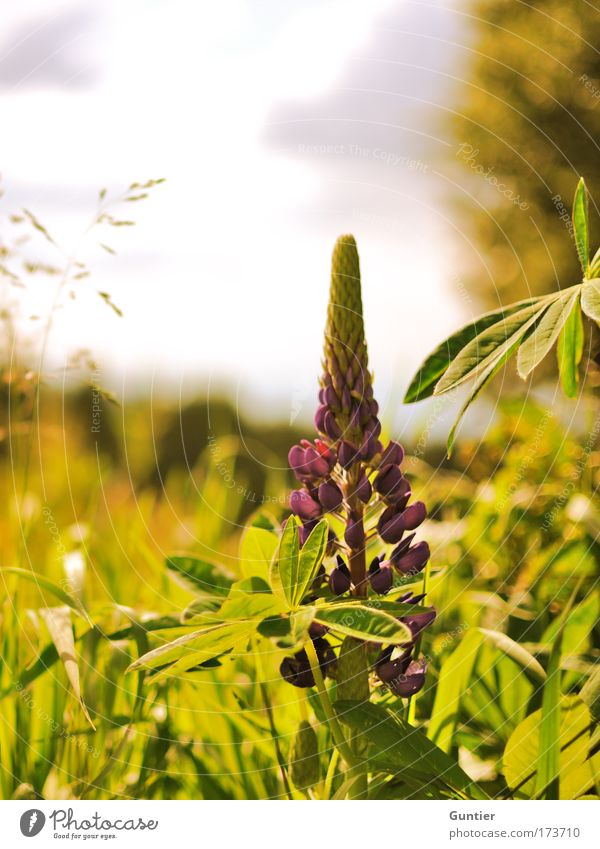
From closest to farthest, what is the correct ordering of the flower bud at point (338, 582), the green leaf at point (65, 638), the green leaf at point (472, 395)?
the green leaf at point (472, 395)
the flower bud at point (338, 582)
the green leaf at point (65, 638)

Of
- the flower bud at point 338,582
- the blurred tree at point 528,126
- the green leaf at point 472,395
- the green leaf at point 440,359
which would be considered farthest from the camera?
the blurred tree at point 528,126

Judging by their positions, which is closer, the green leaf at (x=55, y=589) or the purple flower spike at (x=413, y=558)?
the purple flower spike at (x=413, y=558)

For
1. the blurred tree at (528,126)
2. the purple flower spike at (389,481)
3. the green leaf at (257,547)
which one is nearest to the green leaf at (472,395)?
the purple flower spike at (389,481)

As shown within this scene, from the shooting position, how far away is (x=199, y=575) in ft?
4.71

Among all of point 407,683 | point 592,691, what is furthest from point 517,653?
point 407,683

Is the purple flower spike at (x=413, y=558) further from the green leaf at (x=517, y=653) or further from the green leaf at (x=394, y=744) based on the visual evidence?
the green leaf at (x=517, y=653)

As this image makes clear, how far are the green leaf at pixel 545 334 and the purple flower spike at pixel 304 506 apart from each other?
1.12 feet

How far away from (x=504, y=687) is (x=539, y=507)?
63 cm

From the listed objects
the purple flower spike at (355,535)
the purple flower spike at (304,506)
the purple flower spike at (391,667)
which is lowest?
the purple flower spike at (391,667)

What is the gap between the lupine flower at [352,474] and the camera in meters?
1.19

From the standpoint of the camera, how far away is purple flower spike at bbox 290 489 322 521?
1.20m

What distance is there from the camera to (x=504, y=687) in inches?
60.9
